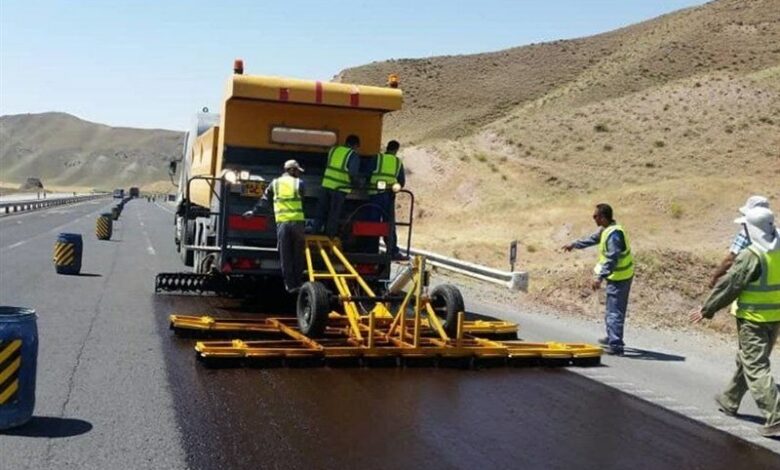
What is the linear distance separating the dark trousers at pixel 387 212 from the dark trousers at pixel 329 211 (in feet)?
1.97

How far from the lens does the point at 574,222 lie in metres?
38.9

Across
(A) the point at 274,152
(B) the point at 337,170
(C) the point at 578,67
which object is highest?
(C) the point at 578,67

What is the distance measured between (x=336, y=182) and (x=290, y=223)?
4.15 ft

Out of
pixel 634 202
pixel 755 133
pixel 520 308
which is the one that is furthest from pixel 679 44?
pixel 520 308

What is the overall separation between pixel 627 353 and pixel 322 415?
5.19m

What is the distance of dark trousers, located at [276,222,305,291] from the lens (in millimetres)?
11266

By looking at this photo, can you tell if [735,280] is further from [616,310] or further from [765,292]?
[616,310]

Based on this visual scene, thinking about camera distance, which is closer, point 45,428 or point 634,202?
point 45,428

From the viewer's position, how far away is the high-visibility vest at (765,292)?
7.45 metres

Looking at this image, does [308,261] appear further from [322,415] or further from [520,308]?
[520,308]

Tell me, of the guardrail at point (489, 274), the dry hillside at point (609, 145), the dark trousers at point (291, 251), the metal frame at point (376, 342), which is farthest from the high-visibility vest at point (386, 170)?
the guardrail at point (489, 274)

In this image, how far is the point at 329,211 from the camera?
12547 millimetres

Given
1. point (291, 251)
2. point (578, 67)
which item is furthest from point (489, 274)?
point (578, 67)

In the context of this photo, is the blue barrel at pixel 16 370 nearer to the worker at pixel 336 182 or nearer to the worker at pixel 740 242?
the worker at pixel 740 242
